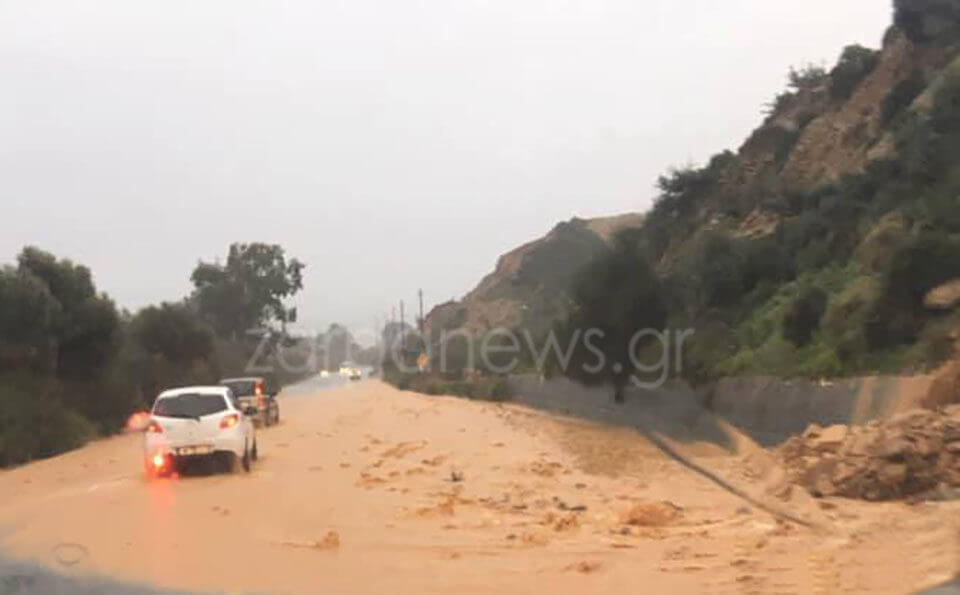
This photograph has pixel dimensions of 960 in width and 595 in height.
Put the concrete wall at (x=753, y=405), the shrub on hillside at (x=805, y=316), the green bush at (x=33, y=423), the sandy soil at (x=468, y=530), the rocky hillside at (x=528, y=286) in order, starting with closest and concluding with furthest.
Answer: the sandy soil at (x=468, y=530) < the concrete wall at (x=753, y=405) < the green bush at (x=33, y=423) < the shrub on hillside at (x=805, y=316) < the rocky hillside at (x=528, y=286)

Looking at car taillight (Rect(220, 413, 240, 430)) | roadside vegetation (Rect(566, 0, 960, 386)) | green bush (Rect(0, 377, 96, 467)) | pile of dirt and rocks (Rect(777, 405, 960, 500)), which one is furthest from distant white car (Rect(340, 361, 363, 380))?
pile of dirt and rocks (Rect(777, 405, 960, 500))

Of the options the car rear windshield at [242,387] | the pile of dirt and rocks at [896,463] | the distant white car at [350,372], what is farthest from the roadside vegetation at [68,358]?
the distant white car at [350,372]

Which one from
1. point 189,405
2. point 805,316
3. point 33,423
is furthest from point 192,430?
point 805,316

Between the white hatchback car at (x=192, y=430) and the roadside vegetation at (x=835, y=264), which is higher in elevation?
the roadside vegetation at (x=835, y=264)

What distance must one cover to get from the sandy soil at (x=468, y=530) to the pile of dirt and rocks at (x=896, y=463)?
0.53 m

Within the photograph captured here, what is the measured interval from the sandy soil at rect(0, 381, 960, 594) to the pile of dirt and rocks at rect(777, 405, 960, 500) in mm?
531

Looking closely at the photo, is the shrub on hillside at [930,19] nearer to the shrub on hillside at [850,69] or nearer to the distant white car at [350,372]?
the shrub on hillside at [850,69]

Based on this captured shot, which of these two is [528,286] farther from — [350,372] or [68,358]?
[68,358]

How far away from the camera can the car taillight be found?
68.0 ft

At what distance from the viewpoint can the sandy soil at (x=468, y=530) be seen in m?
10.2

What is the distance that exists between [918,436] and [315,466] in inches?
506

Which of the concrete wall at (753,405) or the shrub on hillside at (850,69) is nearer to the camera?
the concrete wall at (753,405)

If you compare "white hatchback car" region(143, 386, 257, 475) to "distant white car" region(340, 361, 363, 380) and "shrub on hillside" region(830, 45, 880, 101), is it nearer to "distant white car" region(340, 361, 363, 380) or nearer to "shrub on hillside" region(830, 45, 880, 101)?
"shrub on hillside" region(830, 45, 880, 101)

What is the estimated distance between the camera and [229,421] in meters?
20.8
